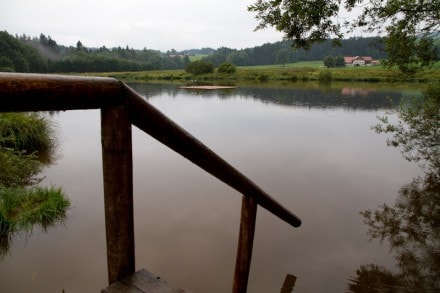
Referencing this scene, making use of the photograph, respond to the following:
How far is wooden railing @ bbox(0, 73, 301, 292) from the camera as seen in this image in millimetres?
803

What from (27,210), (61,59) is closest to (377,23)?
(27,210)

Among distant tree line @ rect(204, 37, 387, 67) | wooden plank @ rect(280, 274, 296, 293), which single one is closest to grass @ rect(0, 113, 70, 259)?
wooden plank @ rect(280, 274, 296, 293)

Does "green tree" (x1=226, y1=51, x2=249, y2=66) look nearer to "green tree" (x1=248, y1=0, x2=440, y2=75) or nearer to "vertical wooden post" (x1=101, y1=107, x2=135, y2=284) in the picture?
"green tree" (x1=248, y1=0, x2=440, y2=75)

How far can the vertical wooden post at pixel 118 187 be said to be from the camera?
106 centimetres

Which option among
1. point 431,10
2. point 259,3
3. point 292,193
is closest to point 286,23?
point 259,3

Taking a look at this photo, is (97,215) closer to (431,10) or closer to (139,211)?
(139,211)

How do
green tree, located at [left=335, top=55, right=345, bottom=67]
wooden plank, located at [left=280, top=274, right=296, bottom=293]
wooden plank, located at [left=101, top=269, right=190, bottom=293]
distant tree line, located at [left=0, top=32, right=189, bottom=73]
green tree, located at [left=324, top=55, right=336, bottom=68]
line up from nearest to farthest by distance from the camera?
wooden plank, located at [left=101, top=269, right=190, bottom=293], wooden plank, located at [left=280, top=274, right=296, bottom=293], distant tree line, located at [left=0, top=32, right=189, bottom=73], green tree, located at [left=324, top=55, right=336, bottom=68], green tree, located at [left=335, top=55, right=345, bottom=67]

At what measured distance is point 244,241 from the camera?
2469mm

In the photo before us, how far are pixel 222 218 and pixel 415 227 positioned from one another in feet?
12.4

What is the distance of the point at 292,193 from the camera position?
755 cm

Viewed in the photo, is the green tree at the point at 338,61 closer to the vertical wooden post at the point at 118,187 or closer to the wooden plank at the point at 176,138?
the wooden plank at the point at 176,138

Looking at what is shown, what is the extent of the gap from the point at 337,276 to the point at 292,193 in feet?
10.3

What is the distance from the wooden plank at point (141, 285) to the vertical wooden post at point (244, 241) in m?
1.06

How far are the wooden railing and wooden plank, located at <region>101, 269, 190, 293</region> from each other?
3 centimetres
